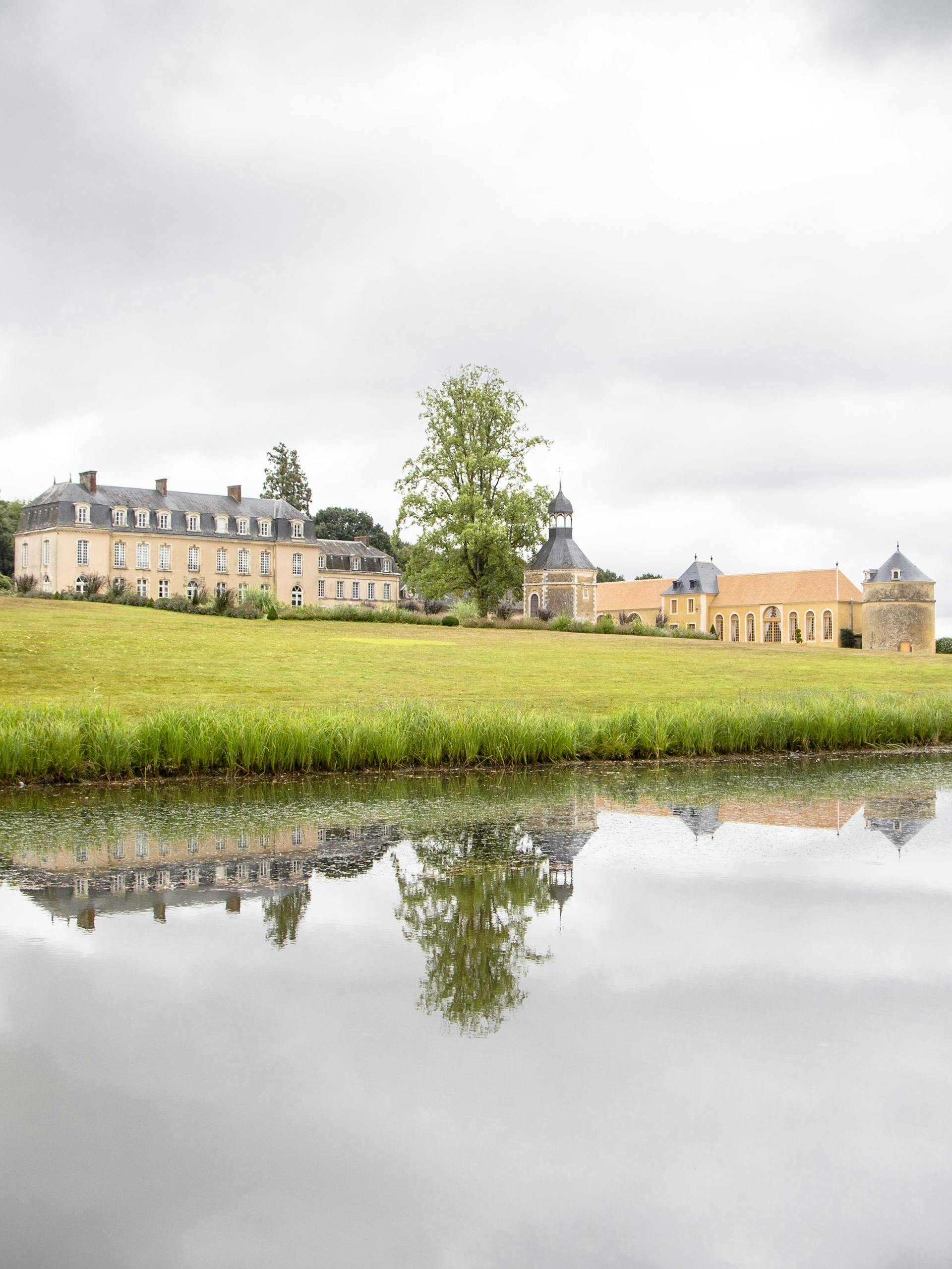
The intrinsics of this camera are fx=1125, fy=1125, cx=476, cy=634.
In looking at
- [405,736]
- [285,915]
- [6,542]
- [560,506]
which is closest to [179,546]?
[6,542]

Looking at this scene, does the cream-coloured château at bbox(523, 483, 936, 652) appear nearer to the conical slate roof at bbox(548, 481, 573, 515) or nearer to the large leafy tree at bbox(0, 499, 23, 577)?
the conical slate roof at bbox(548, 481, 573, 515)

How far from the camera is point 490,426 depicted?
50.3m

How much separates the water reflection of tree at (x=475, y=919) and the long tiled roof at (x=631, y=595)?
3112 inches

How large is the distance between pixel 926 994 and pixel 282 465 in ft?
235

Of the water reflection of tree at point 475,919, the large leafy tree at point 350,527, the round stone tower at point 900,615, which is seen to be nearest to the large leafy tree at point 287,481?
the large leafy tree at point 350,527

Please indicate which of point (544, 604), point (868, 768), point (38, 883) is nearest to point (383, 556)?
point (544, 604)

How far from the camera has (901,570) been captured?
6153 cm

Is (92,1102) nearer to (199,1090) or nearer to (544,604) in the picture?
(199,1090)

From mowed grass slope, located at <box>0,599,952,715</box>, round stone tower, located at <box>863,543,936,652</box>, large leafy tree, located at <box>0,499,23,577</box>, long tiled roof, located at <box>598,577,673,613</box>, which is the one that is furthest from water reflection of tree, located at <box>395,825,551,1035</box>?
long tiled roof, located at <box>598,577,673,613</box>

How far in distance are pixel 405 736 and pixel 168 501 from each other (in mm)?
50811

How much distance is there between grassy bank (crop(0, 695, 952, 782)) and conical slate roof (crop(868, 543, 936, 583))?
4828cm

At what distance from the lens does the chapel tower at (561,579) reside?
53.9 metres

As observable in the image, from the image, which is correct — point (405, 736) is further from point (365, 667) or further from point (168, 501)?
point (168, 501)

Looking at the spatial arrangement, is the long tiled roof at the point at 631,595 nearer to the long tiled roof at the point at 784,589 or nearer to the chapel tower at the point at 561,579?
the long tiled roof at the point at 784,589
